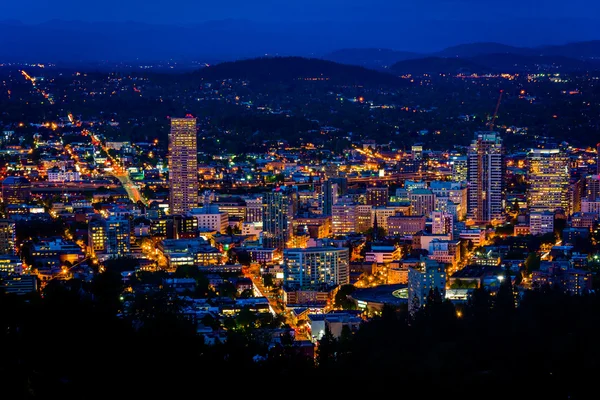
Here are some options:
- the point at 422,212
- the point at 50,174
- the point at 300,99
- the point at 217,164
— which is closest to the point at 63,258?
the point at 422,212

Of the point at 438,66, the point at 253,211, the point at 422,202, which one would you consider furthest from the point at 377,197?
the point at 438,66

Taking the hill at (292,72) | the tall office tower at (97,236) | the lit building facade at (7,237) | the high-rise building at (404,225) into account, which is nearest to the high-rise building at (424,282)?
the tall office tower at (97,236)

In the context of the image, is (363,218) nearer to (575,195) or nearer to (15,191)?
(575,195)

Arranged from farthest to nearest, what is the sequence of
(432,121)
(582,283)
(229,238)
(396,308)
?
1. (432,121)
2. (229,238)
3. (582,283)
4. (396,308)

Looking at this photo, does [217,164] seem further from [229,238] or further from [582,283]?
[582,283]

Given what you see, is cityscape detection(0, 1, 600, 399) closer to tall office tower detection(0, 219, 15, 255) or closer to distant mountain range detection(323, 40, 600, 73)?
tall office tower detection(0, 219, 15, 255)

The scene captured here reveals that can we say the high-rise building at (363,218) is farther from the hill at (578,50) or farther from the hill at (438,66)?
the hill at (578,50)
